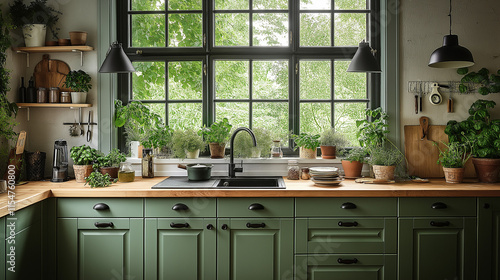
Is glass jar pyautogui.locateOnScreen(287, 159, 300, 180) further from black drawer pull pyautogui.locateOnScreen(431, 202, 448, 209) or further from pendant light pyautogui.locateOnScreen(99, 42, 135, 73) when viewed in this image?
pendant light pyautogui.locateOnScreen(99, 42, 135, 73)

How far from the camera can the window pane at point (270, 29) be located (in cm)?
380

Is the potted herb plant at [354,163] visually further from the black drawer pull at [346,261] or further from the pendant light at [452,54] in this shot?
the pendant light at [452,54]

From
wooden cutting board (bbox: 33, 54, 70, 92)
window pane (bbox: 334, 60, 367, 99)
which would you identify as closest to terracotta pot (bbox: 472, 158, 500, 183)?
window pane (bbox: 334, 60, 367, 99)

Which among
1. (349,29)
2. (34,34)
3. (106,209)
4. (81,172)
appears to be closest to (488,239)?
(349,29)

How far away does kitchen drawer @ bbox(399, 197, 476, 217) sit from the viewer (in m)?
2.94

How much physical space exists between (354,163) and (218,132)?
50.3 inches

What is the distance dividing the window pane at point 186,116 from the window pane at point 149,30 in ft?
2.12

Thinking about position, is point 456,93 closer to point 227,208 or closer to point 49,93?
point 227,208

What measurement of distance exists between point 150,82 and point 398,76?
7.91 ft

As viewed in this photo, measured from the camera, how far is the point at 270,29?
382 centimetres

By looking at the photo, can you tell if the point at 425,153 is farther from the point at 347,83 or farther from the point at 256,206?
the point at 256,206

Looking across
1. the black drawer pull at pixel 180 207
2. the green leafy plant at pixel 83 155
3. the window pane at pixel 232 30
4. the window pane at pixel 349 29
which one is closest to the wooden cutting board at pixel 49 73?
the green leafy plant at pixel 83 155

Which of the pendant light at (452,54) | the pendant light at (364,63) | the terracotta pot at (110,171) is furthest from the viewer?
the terracotta pot at (110,171)

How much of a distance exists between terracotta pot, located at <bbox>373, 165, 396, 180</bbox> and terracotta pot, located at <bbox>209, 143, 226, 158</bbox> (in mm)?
1396
